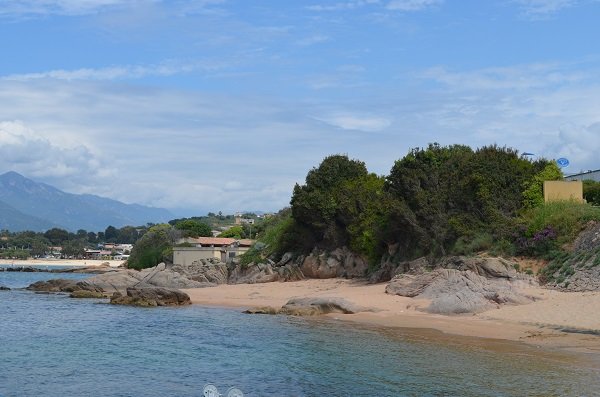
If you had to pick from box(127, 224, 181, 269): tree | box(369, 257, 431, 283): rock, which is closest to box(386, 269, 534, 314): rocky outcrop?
box(369, 257, 431, 283): rock

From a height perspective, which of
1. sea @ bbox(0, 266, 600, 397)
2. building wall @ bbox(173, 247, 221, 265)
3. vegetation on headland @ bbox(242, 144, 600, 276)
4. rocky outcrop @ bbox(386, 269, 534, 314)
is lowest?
sea @ bbox(0, 266, 600, 397)

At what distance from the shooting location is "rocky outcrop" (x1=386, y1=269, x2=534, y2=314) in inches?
1283

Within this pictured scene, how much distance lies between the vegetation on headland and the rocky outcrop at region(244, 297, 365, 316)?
8.34 meters

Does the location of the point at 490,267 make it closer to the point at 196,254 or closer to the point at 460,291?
the point at 460,291

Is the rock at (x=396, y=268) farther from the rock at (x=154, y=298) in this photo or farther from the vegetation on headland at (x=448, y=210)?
the rock at (x=154, y=298)

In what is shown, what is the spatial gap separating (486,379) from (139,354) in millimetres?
12151

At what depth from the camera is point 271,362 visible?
23812mm

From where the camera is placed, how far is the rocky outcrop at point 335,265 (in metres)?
53.3

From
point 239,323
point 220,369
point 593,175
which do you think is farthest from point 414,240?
point 220,369

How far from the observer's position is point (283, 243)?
63.1 m

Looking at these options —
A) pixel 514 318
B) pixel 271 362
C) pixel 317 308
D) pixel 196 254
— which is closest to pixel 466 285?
pixel 514 318

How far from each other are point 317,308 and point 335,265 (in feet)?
57.2

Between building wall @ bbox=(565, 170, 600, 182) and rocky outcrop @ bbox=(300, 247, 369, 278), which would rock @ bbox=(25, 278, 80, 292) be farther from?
building wall @ bbox=(565, 170, 600, 182)

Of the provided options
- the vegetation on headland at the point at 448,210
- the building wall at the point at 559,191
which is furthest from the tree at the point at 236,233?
the building wall at the point at 559,191
